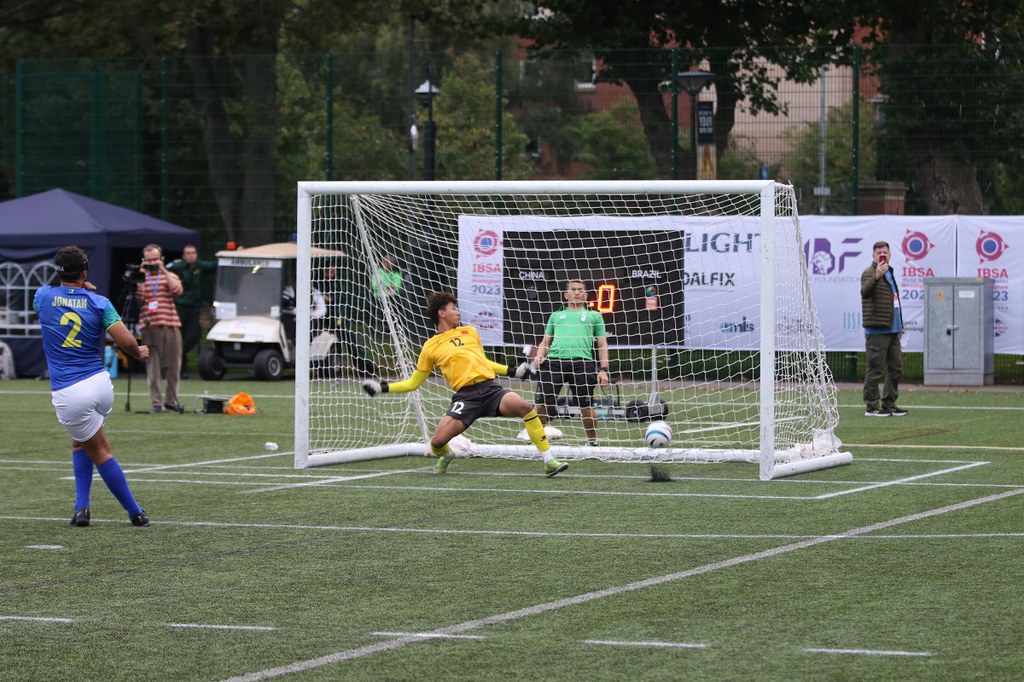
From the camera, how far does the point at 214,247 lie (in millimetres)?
30062

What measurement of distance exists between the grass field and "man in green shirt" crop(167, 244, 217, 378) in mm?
10277

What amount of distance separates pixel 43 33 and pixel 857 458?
93.7ft

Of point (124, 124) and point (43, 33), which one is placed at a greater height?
point (43, 33)

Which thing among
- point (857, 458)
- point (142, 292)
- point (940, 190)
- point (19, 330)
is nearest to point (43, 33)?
point (19, 330)

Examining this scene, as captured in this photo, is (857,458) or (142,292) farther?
(142,292)

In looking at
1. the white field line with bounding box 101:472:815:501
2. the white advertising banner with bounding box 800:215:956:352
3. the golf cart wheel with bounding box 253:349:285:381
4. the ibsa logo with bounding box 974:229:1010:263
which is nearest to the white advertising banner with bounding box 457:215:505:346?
the golf cart wheel with bounding box 253:349:285:381

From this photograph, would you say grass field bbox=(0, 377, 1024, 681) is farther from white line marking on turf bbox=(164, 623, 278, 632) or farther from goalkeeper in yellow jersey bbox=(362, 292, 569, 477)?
goalkeeper in yellow jersey bbox=(362, 292, 569, 477)

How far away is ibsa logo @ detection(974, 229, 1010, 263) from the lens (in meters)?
24.4

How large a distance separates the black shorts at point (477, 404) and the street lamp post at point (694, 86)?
12739 millimetres

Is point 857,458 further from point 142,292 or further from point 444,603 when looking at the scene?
point 142,292

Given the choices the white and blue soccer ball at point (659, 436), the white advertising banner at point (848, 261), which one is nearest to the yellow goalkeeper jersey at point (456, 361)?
the white and blue soccer ball at point (659, 436)

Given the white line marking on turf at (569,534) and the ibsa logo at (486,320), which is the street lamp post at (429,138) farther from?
the white line marking on turf at (569,534)

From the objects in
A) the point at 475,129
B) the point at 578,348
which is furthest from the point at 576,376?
the point at 475,129

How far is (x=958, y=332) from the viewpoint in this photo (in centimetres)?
2436
